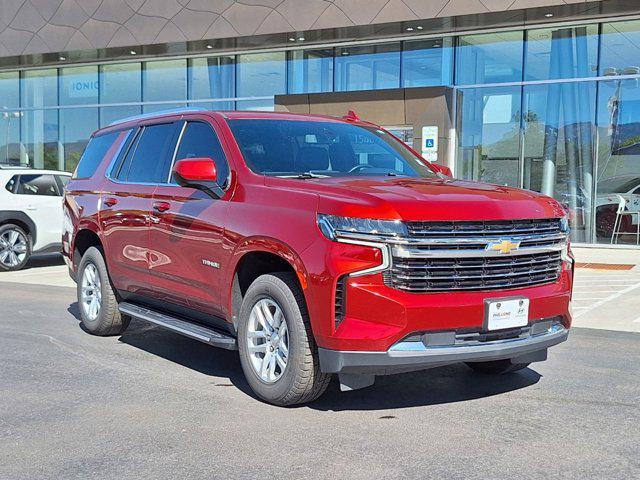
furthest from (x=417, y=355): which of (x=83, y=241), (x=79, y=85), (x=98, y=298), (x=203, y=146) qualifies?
(x=79, y=85)

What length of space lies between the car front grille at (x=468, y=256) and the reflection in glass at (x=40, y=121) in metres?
22.3

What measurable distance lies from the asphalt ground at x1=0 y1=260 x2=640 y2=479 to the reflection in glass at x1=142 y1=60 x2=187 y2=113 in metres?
16.2

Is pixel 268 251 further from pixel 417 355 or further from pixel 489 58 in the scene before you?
pixel 489 58

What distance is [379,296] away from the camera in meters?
4.18

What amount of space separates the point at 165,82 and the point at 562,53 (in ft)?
37.5

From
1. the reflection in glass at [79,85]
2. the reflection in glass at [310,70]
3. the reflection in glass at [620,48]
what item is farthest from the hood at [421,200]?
the reflection in glass at [79,85]

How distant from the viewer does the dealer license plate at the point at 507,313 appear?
4395 mm

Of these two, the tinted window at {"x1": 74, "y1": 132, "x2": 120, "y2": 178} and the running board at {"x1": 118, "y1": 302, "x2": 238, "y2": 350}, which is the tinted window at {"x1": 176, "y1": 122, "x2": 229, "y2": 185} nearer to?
the running board at {"x1": 118, "y1": 302, "x2": 238, "y2": 350}

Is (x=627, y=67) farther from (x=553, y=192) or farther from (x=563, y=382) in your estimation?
(x=563, y=382)

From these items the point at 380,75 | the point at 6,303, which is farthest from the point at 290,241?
the point at 380,75

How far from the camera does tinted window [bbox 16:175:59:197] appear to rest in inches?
502

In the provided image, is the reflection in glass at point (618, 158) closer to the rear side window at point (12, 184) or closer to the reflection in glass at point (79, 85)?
the rear side window at point (12, 184)

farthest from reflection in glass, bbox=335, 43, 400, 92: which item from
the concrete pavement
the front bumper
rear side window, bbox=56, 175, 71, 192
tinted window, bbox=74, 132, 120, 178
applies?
the front bumper

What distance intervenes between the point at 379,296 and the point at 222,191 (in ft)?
5.23
